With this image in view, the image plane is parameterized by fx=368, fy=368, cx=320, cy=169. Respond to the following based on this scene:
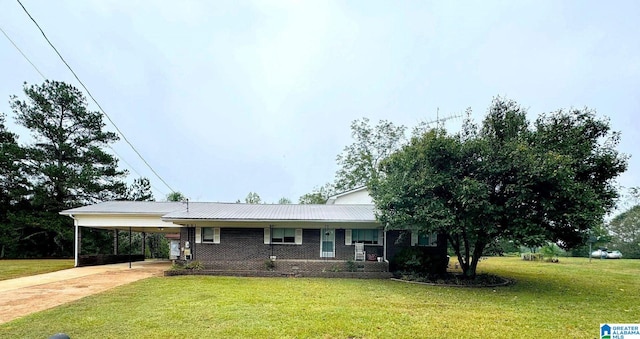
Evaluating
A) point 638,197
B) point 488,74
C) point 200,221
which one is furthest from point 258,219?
point 638,197

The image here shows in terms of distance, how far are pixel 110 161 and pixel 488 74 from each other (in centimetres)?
2894

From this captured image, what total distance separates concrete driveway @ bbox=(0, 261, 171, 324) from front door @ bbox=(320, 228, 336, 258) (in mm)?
8269

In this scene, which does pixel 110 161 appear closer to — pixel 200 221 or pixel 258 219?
pixel 200 221

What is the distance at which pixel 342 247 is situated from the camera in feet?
59.6

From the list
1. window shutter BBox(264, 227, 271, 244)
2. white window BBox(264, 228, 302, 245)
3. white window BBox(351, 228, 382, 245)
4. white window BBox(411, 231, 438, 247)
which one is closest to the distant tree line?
window shutter BBox(264, 227, 271, 244)

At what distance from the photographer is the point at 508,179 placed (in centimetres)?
1259

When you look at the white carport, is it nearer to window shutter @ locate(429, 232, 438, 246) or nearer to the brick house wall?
the brick house wall

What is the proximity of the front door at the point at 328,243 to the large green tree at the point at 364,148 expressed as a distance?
17.9 metres

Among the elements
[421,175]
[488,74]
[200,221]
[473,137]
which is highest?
[488,74]

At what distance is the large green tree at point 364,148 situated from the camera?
36094mm

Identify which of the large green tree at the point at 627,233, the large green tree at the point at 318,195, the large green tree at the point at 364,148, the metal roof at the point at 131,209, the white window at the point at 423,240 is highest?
the large green tree at the point at 364,148

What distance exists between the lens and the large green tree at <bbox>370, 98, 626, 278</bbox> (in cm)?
1179

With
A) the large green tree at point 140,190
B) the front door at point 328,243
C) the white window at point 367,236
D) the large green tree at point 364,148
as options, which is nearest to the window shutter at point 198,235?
the front door at point 328,243

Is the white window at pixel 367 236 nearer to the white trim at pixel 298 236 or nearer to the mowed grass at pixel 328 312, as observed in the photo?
the white trim at pixel 298 236
